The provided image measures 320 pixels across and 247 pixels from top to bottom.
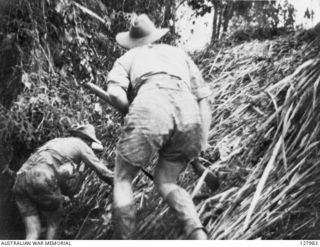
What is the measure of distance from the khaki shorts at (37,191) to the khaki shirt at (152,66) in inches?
31.6

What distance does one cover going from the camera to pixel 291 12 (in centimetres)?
503

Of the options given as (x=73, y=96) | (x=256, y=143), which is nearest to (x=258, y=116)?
(x=256, y=143)

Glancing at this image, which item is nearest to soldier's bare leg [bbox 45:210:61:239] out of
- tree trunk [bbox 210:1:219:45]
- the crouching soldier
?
the crouching soldier

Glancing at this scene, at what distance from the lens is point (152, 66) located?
→ 3488mm

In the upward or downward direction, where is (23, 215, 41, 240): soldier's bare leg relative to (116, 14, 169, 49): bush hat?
downward

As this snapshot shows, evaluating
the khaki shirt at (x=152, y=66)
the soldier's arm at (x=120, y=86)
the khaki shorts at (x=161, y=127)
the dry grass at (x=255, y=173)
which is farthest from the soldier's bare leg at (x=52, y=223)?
the khaki shirt at (x=152, y=66)

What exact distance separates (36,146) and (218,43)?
2443 millimetres

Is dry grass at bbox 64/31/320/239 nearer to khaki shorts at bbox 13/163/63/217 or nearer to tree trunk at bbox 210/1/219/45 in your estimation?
khaki shorts at bbox 13/163/63/217

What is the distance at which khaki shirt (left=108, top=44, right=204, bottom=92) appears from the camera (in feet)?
11.4

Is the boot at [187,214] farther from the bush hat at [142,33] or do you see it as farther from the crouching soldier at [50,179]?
the bush hat at [142,33]

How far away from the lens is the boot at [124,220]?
3229 millimetres

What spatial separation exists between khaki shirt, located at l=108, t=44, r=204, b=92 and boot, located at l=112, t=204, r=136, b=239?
719 mm

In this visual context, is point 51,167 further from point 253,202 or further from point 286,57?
point 286,57

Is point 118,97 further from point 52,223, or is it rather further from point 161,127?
point 52,223
